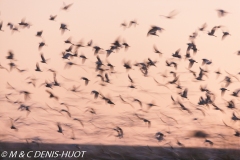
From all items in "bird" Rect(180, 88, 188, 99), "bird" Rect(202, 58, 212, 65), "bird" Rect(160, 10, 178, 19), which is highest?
"bird" Rect(160, 10, 178, 19)

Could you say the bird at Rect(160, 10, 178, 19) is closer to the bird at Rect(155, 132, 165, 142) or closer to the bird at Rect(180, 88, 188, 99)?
the bird at Rect(180, 88, 188, 99)

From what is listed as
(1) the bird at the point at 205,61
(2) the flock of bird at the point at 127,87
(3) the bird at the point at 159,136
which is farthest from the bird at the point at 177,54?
(3) the bird at the point at 159,136

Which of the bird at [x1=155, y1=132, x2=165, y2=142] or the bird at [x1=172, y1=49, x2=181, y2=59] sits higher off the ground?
the bird at [x1=172, y1=49, x2=181, y2=59]

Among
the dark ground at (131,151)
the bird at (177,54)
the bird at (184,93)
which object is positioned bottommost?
the dark ground at (131,151)

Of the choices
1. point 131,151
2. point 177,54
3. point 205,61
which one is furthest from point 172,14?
point 131,151

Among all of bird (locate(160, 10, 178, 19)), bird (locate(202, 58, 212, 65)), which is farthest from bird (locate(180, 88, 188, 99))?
bird (locate(160, 10, 178, 19))

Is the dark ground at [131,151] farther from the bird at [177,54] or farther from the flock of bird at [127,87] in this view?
the bird at [177,54]

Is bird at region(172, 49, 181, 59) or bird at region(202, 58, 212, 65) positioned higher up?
bird at region(172, 49, 181, 59)

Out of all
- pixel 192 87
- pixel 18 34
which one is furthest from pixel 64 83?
pixel 192 87

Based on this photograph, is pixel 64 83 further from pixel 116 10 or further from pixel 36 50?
pixel 116 10

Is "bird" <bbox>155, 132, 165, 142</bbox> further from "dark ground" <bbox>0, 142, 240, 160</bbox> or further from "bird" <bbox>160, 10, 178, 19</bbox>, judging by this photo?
"bird" <bbox>160, 10, 178, 19</bbox>

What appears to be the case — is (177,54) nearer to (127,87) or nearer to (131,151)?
(127,87)

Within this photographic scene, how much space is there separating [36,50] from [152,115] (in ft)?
2.73

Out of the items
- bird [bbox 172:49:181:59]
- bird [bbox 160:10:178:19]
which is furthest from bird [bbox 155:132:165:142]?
bird [bbox 160:10:178:19]
